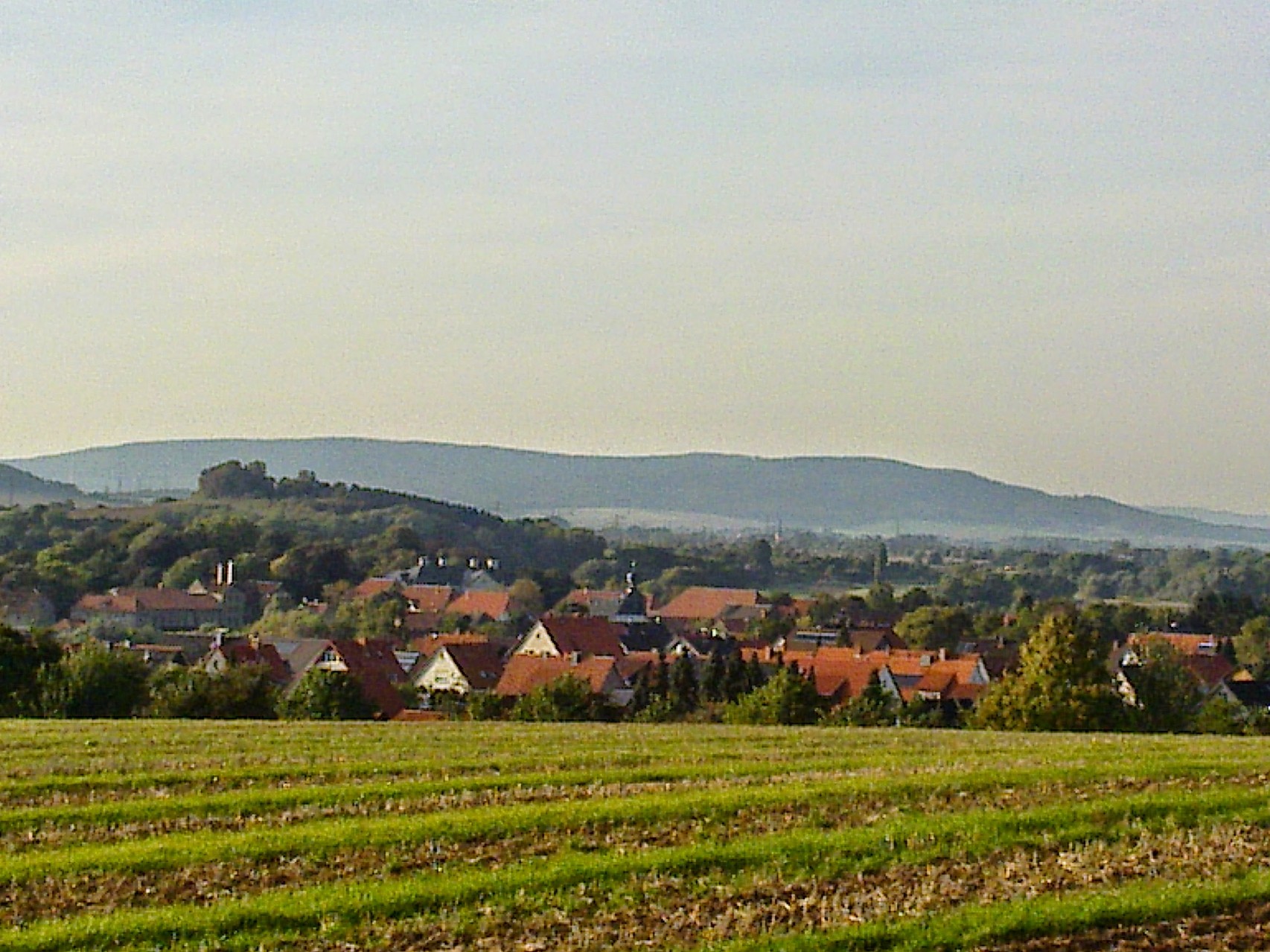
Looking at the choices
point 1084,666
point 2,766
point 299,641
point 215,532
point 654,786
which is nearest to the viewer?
point 654,786

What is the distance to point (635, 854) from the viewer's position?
14773 millimetres

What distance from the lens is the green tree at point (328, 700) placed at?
56750 mm

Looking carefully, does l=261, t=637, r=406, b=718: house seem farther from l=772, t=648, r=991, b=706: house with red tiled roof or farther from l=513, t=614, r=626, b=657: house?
l=772, t=648, r=991, b=706: house with red tiled roof

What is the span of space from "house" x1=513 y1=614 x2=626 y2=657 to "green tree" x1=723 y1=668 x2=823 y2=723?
46.6 m

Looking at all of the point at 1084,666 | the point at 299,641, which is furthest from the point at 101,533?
the point at 1084,666

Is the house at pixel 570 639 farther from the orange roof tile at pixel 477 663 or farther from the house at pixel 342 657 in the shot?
the house at pixel 342 657

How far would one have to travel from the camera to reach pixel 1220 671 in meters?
99.7

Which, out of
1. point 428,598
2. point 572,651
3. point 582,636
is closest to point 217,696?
point 572,651

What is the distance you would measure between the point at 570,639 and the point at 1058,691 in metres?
63.2

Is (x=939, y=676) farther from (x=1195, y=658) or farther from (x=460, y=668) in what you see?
(x=460, y=668)

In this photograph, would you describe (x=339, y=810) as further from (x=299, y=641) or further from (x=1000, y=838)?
(x=299, y=641)

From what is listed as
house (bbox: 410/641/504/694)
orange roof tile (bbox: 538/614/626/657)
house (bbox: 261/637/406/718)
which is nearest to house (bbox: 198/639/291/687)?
house (bbox: 261/637/406/718)

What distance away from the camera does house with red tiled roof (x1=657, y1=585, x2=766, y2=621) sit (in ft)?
572

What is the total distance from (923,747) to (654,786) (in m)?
8.43
